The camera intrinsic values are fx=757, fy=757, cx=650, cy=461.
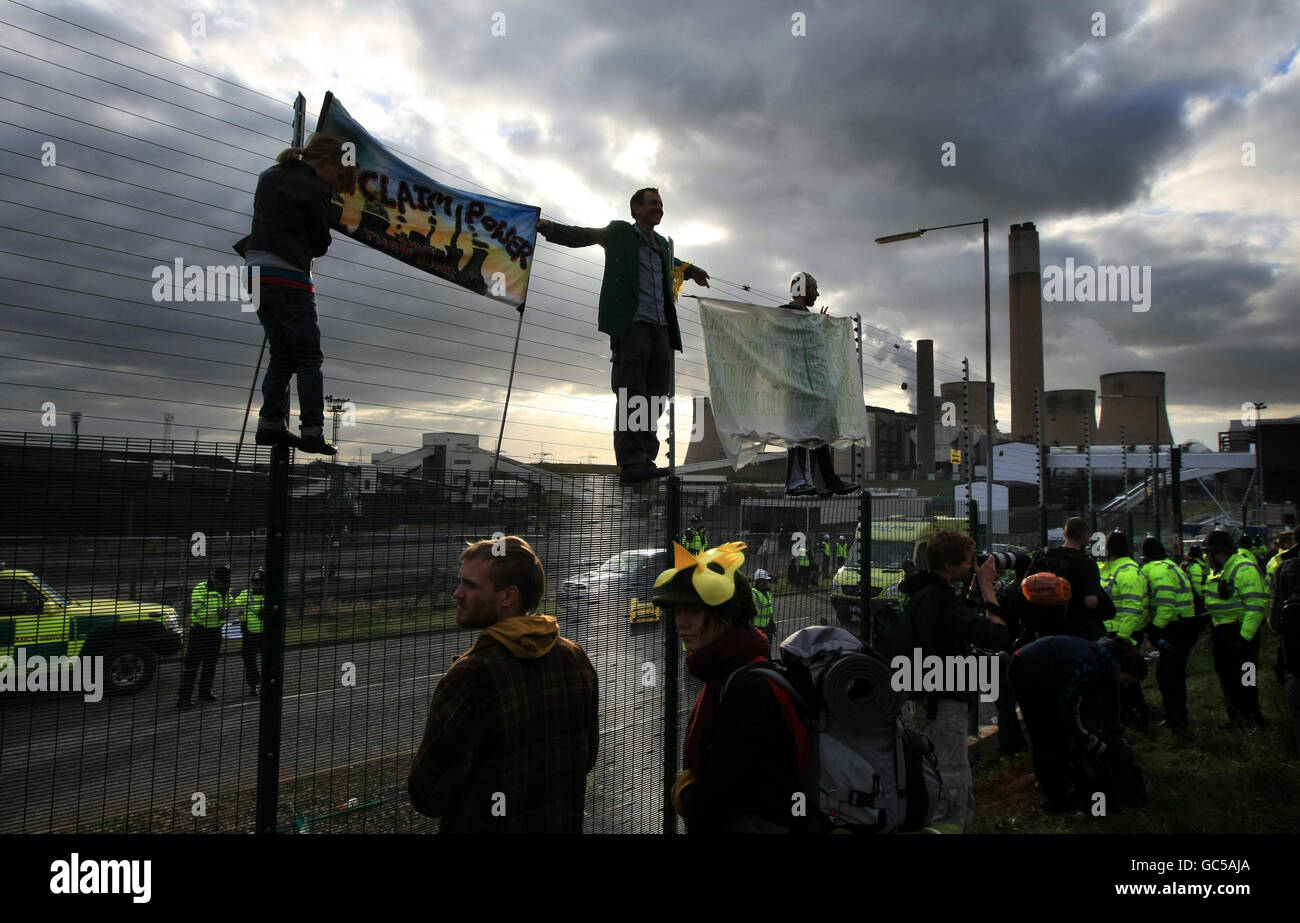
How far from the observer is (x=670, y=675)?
4102 millimetres

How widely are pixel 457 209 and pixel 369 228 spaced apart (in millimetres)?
550

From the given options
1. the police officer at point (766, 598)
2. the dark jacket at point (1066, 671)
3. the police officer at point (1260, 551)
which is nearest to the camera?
the police officer at point (766, 598)

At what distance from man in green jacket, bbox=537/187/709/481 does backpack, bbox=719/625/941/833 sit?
226cm

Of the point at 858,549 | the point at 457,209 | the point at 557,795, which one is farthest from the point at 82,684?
the point at 858,549

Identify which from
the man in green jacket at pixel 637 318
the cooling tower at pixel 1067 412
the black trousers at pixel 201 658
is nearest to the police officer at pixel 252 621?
→ the black trousers at pixel 201 658

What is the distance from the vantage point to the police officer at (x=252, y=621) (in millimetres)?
2715

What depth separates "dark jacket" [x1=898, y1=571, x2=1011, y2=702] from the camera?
414 cm

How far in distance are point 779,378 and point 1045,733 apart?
321cm

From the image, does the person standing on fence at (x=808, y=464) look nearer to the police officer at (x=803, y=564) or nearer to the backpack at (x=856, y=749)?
the police officer at (x=803, y=564)

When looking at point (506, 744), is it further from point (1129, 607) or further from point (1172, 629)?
point (1172, 629)

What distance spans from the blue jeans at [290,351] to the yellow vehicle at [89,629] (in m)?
1.01

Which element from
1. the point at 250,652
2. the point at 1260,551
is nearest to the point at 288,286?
the point at 250,652
